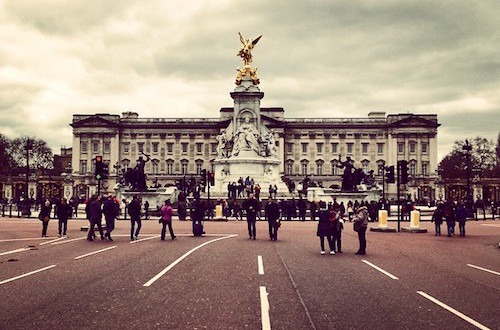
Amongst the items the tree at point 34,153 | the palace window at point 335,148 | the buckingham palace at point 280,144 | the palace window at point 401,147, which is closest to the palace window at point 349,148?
the buckingham palace at point 280,144

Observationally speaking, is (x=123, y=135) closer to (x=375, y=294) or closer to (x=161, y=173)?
(x=161, y=173)

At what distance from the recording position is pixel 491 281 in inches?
542

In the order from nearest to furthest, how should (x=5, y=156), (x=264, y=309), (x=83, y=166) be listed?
(x=264, y=309) < (x=83, y=166) < (x=5, y=156)

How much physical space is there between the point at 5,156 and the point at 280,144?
63.0 metres

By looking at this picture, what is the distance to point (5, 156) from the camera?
12912cm

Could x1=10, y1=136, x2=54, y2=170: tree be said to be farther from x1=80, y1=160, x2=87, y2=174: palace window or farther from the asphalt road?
the asphalt road

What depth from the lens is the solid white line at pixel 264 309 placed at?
28.7 ft

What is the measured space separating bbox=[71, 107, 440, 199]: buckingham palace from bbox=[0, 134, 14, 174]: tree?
17144 mm

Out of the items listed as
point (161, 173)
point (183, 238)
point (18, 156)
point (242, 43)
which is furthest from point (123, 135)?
point (183, 238)

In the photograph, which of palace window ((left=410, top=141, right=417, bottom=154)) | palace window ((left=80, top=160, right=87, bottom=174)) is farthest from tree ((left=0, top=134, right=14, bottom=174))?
palace window ((left=410, top=141, right=417, bottom=154))

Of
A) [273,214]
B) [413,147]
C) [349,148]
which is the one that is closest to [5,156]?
[349,148]

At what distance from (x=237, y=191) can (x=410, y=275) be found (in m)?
46.9

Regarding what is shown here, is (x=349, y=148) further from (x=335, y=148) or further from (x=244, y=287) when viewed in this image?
(x=244, y=287)

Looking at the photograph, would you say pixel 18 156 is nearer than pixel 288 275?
No
